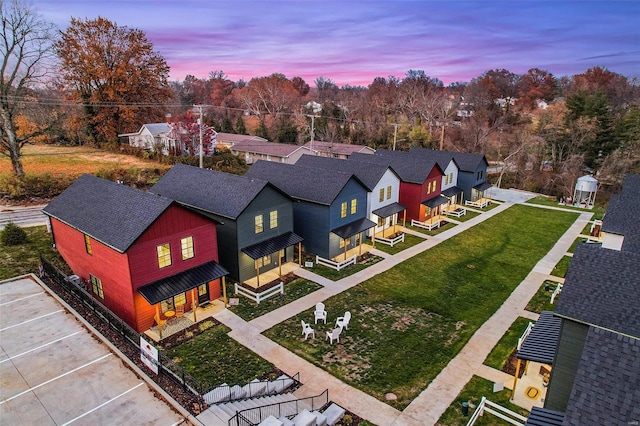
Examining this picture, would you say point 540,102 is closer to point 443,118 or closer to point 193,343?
point 443,118

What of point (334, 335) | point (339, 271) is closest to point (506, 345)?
point (334, 335)

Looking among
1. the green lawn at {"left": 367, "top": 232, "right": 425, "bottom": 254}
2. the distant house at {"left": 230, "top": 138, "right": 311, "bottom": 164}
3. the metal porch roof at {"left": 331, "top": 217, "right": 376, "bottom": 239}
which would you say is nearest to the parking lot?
the metal porch roof at {"left": 331, "top": 217, "right": 376, "bottom": 239}

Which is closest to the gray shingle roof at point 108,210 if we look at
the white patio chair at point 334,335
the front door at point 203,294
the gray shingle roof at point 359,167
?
the front door at point 203,294

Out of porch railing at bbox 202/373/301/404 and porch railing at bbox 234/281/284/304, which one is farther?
porch railing at bbox 234/281/284/304

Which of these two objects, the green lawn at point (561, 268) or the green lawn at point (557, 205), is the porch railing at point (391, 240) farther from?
the green lawn at point (557, 205)

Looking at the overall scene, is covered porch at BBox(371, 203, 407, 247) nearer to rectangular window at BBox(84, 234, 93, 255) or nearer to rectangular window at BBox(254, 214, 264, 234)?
rectangular window at BBox(254, 214, 264, 234)

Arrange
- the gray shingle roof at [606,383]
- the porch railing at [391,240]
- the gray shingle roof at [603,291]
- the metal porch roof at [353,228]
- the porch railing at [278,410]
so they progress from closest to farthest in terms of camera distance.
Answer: the gray shingle roof at [606,383] → the gray shingle roof at [603,291] → the porch railing at [278,410] → the metal porch roof at [353,228] → the porch railing at [391,240]
